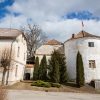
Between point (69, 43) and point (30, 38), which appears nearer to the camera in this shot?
point (69, 43)

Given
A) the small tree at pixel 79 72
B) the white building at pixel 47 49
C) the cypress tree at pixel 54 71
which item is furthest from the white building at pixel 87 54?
the white building at pixel 47 49

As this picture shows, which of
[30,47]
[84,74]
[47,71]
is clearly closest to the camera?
[84,74]

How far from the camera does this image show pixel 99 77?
31375 millimetres

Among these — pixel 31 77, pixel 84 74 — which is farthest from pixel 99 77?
pixel 31 77

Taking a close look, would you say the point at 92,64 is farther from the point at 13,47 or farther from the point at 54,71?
the point at 13,47

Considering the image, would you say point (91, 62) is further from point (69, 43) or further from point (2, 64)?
point (2, 64)

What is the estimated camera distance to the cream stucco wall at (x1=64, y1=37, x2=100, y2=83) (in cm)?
3139

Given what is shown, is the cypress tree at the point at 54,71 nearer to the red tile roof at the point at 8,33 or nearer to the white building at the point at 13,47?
the white building at the point at 13,47

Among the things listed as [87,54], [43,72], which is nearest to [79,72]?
[87,54]

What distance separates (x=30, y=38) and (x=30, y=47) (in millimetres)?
2579

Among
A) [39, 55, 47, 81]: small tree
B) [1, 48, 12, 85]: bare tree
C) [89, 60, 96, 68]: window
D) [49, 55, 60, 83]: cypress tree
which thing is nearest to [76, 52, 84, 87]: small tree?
[89, 60, 96, 68]: window

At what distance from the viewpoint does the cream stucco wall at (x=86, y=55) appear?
31.4 metres

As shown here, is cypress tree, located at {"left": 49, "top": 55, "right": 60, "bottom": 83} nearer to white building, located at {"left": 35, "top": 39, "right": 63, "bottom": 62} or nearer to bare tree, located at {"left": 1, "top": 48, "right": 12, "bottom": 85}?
bare tree, located at {"left": 1, "top": 48, "right": 12, "bottom": 85}

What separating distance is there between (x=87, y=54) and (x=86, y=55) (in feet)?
0.80
